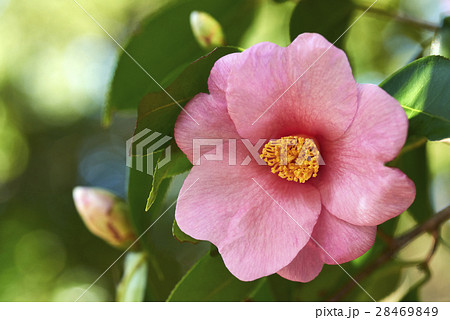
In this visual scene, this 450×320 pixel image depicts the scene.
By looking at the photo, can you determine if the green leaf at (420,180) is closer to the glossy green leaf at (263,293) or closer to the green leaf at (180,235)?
the glossy green leaf at (263,293)

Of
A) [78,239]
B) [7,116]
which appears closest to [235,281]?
[78,239]

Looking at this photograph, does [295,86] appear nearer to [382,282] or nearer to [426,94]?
[426,94]

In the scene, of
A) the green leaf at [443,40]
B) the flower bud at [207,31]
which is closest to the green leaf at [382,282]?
the green leaf at [443,40]

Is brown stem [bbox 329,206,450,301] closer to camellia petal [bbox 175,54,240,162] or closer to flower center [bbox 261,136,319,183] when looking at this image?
flower center [bbox 261,136,319,183]

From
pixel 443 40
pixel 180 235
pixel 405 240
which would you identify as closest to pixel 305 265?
pixel 180 235

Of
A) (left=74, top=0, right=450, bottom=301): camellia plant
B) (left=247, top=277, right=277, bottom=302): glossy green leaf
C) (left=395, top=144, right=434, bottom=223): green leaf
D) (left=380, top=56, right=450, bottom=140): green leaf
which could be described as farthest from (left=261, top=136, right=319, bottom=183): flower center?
(left=395, top=144, right=434, bottom=223): green leaf

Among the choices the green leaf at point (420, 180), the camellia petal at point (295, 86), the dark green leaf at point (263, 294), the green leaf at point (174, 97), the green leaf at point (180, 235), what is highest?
the green leaf at point (174, 97)

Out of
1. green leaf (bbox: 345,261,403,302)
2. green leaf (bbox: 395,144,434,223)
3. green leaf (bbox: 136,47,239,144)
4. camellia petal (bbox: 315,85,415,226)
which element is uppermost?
green leaf (bbox: 136,47,239,144)
